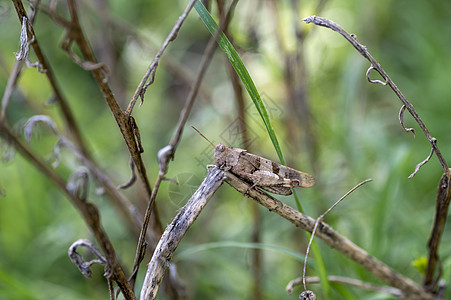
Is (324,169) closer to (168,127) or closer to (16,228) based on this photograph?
(168,127)

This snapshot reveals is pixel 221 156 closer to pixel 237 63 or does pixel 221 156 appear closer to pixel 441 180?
pixel 237 63

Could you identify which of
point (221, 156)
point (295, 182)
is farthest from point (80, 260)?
point (295, 182)

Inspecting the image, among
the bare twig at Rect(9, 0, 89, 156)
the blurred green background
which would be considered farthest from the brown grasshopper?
the bare twig at Rect(9, 0, 89, 156)

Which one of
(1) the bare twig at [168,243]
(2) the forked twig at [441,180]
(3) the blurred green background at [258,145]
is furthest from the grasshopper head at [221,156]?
(2) the forked twig at [441,180]

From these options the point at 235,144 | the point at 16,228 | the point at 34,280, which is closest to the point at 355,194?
the point at 235,144

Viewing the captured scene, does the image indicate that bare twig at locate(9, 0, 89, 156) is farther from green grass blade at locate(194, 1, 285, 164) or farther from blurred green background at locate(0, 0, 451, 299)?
green grass blade at locate(194, 1, 285, 164)

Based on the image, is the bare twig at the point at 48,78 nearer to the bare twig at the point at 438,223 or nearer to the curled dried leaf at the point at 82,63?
the curled dried leaf at the point at 82,63
